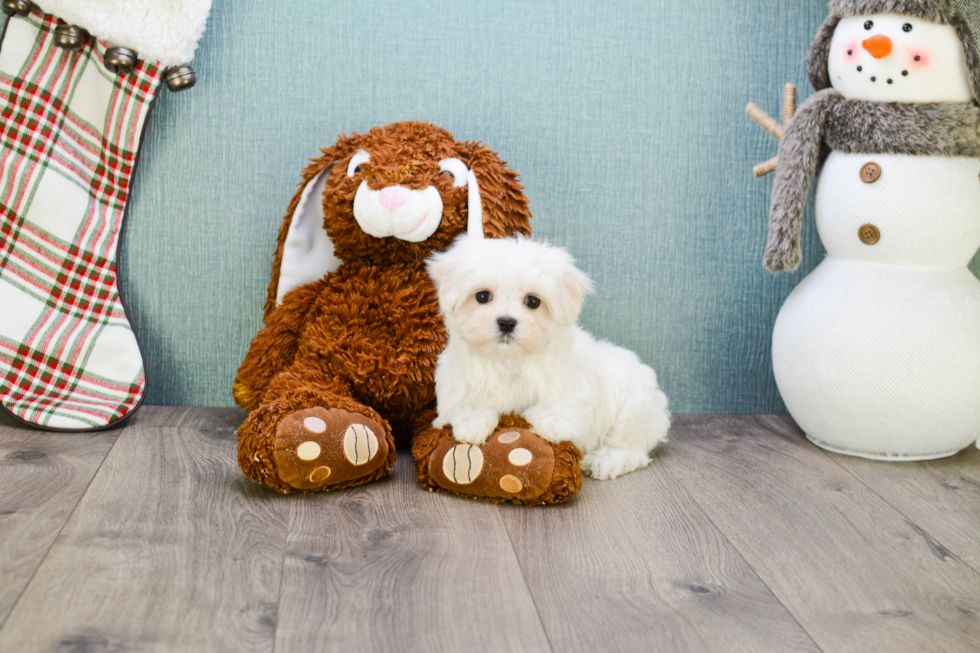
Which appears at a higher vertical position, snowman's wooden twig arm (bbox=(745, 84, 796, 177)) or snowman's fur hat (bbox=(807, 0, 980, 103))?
snowman's fur hat (bbox=(807, 0, 980, 103))

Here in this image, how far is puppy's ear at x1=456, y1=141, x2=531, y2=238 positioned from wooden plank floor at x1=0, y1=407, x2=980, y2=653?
426mm

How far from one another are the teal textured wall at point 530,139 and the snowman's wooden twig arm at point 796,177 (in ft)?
0.70

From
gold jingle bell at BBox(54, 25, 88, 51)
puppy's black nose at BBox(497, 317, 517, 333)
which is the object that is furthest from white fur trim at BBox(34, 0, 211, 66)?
puppy's black nose at BBox(497, 317, 517, 333)

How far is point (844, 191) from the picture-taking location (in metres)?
1.50

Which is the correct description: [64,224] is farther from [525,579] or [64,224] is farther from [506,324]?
[525,579]

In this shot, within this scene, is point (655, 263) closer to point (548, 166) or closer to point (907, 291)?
point (548, 166)

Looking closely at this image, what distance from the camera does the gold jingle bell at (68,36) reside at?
1499 millimetres

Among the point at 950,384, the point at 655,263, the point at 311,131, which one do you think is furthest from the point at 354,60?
the point at 950,384

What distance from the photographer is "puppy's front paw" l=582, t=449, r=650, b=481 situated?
1.41m

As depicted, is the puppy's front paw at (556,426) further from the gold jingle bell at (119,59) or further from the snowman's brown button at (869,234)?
the gold jingle bell at (119,59)

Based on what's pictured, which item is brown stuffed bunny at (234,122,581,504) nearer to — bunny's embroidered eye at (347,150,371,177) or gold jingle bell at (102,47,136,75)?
bunny's embroidered eye at (347,150,371,177)

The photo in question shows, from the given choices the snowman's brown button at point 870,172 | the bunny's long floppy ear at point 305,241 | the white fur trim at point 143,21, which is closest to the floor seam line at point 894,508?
the snowman's brown button at point 870,172

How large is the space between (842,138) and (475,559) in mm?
961

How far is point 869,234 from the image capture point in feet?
4.87
